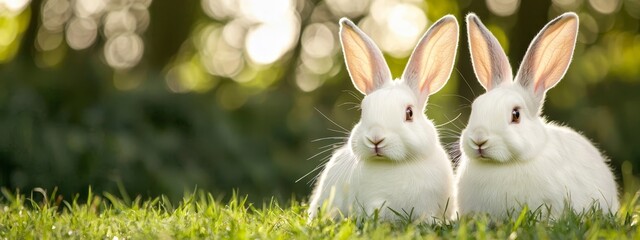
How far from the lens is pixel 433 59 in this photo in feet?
16.6

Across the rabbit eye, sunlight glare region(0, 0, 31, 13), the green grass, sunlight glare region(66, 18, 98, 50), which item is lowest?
sunlight glare region(66, 18, 98, 50)

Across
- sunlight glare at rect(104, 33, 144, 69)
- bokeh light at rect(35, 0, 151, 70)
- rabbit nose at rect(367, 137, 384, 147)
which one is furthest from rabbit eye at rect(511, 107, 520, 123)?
sunlight glare at rect(104, 33, 144, 69)

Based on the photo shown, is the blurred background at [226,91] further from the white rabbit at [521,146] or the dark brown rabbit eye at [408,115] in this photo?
the dark brown rabbit eye at [408,115]

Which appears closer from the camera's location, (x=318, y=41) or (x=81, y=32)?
(x=81, y=32)

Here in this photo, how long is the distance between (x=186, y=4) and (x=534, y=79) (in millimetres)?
11260

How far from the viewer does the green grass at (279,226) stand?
4.23m

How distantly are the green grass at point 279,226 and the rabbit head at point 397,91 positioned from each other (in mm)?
382

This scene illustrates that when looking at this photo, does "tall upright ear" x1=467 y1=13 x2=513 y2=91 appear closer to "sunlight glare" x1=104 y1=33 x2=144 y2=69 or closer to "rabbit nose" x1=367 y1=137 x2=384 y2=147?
"rabbit nose" x1=367 y1=137 x2=384 y2=147

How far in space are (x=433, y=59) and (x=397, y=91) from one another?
340 millimetres

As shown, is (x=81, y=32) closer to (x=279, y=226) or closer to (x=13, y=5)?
(x=13, y=5)

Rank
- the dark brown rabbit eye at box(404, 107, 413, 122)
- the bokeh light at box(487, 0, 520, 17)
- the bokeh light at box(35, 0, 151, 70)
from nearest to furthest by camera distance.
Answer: the dark brown rabbit eye at box(404, 107, 413, 122), the bokeh light at box(487, 0, 520, 17), the bokeh light at box(35, 0, 151, 70)

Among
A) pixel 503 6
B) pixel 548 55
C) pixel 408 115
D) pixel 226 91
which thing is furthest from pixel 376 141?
pixel 503 6

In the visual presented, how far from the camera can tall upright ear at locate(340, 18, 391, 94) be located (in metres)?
5.04

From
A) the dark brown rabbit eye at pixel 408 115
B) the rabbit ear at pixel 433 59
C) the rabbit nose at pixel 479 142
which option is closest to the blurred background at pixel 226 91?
the rabbit ear at pixel 433 59
